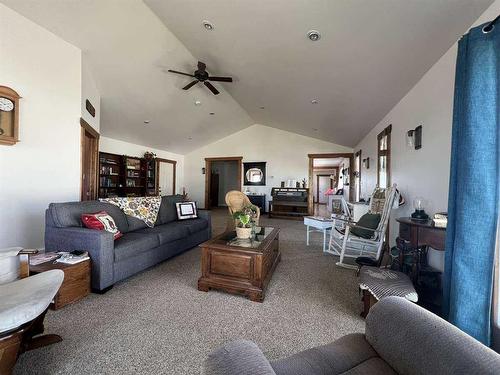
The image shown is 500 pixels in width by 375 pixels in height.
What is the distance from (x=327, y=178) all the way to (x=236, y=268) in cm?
1466

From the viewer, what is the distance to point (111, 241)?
2.20 m

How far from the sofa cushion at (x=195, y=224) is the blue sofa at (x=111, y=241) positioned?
0.38 ft

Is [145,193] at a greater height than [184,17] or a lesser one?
lesser

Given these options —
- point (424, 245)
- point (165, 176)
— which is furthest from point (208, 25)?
point (165, 176)

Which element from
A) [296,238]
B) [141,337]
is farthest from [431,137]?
[141,337]

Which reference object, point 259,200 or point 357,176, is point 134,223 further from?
point 357,176

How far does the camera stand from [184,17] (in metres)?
2.90

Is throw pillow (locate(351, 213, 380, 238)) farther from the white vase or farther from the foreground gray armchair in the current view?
the foreground gray armchair

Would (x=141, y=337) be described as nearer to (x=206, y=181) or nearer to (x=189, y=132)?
(x=189, y=132)

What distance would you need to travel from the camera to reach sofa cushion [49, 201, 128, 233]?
2.29 m

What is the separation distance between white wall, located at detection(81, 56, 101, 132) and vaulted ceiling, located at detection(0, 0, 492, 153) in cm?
11

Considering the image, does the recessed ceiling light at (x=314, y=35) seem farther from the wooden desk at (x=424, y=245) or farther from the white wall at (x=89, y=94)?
the white wall at (x=89, y=94)

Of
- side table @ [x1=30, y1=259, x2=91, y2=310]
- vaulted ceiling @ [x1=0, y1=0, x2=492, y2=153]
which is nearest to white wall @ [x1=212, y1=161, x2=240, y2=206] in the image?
vaulted ceiling @ [x1=0, y1=0, x2=492, y2=153]

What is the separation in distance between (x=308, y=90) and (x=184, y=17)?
84.4 inches
